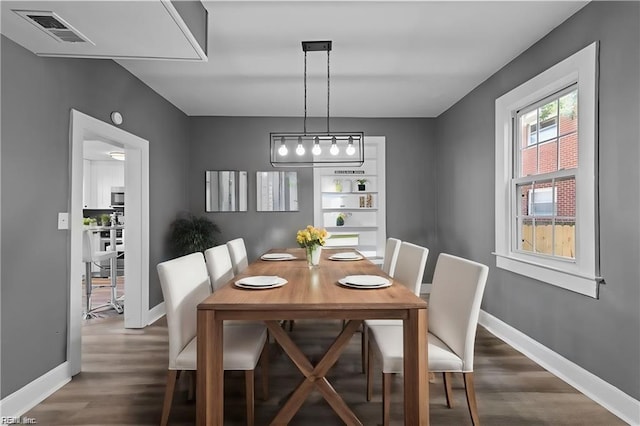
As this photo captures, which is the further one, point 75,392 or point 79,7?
point 75,392

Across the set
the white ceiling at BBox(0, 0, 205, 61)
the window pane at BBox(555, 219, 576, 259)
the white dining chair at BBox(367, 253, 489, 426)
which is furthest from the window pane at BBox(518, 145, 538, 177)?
the white ceiling at BBox(0, 0, 205, 61)

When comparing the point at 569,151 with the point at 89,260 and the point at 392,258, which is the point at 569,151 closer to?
the point at 392,258

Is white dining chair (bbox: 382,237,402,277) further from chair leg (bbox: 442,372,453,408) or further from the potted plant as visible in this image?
the potted plant

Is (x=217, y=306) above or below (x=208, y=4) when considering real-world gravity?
below

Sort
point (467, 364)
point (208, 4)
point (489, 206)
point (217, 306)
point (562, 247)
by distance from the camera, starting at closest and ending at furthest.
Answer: point (217, 306)
point (467, 364)
point (208, 4)
point (562, 247)
point (489, 206)

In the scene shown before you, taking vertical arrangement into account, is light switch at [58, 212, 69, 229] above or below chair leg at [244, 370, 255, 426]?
above

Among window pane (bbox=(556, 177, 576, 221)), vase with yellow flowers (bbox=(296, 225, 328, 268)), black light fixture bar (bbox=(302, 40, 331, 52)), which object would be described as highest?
black light fixture bar (bbox=(302, 40, 331, 52))

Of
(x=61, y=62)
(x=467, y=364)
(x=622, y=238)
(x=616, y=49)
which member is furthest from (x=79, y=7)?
(x=622, y=238)

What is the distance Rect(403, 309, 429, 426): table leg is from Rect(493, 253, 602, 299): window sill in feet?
4.78

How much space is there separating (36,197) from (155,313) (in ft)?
7.33

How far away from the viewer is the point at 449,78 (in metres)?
4.01

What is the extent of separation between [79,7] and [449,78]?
332 centimetres

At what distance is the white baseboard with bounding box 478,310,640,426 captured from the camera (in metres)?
2.20

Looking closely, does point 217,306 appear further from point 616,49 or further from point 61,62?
point 616,49
